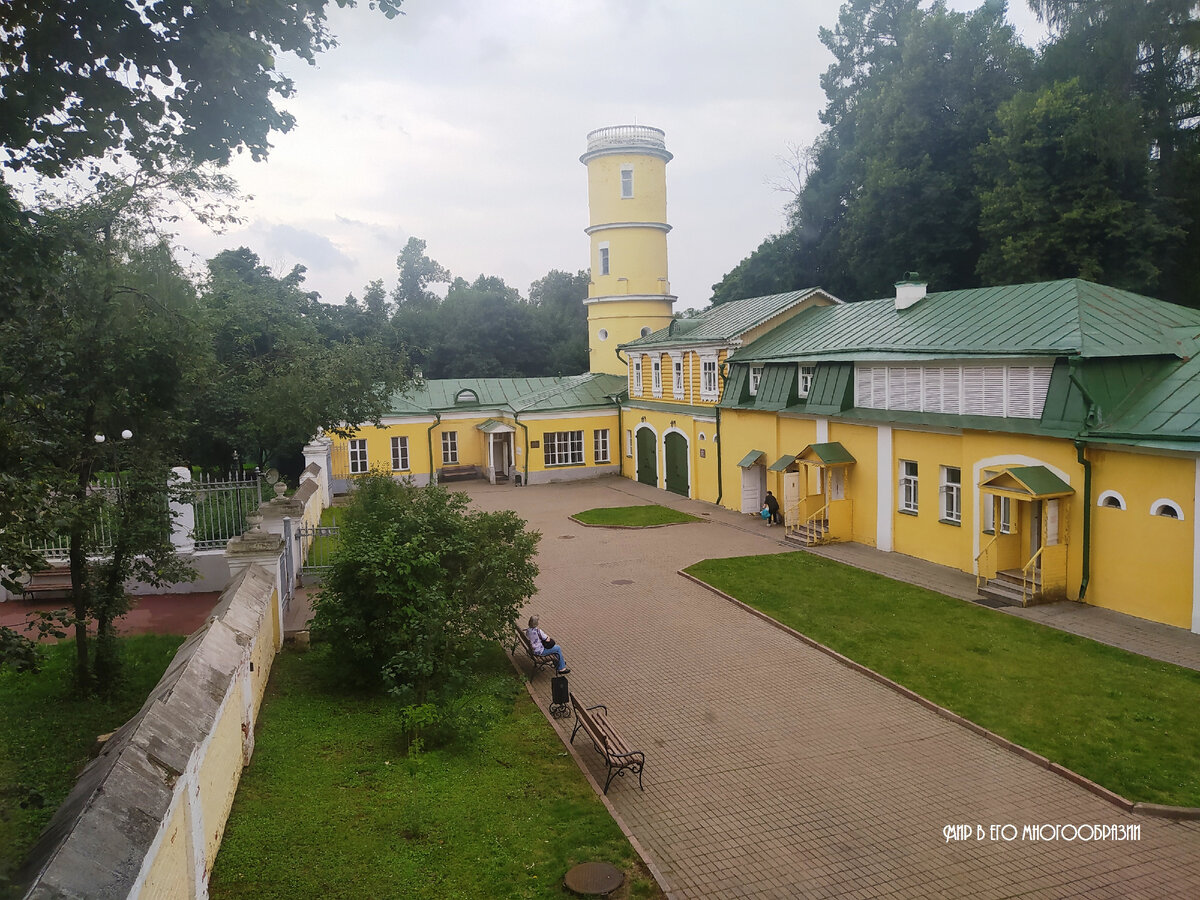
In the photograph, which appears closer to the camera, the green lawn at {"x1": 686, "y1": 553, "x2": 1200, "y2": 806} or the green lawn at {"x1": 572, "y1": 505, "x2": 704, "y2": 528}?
the green lawn at {"x1": 686, "y1": 553, "x2": 1200, "y2": 806}

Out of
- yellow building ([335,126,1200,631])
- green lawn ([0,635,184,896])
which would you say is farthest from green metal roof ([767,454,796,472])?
green lawn ([0,635,184,896])

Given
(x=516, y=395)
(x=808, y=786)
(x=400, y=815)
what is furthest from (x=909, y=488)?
(x=516, y=395)

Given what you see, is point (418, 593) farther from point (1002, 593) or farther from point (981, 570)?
point (981, 570)

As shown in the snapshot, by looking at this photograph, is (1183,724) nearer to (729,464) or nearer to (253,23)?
(253,23)

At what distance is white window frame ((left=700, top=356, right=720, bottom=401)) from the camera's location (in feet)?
91.4

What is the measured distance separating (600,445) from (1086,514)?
74.3 ft

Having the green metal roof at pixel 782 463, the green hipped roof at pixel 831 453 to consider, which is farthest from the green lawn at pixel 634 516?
the green hipped roof at pixel 831 453

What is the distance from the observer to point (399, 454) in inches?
1345

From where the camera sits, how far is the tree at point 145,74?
251 inches

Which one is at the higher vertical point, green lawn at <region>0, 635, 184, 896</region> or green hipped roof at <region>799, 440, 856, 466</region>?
green hipped roof at <region>799, 440, 856, 466</region>

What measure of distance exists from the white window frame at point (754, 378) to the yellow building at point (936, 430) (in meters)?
0.10

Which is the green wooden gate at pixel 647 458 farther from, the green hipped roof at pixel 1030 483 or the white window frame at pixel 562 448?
the green hipped roof at pixel 1030 483

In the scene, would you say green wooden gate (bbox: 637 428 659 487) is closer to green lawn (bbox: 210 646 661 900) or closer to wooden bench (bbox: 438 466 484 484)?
wooden bench (bbox: 438 466 484 484)

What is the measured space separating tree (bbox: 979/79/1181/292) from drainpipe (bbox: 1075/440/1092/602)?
15.0 m
